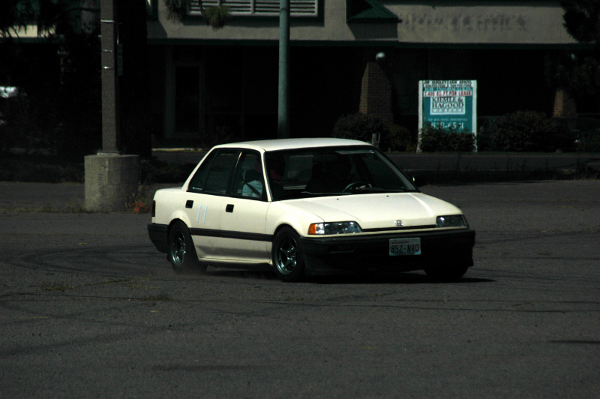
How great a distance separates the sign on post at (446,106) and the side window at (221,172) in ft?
80.0

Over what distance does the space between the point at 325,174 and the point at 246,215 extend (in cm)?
90

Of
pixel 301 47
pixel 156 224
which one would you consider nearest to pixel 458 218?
pixel 156 224

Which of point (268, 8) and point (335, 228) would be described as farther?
point (268, 8)

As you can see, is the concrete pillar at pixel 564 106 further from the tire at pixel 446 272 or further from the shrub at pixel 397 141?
the tire at pixel 446 272

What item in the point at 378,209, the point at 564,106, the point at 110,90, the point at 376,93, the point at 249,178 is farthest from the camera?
the point at 564,106

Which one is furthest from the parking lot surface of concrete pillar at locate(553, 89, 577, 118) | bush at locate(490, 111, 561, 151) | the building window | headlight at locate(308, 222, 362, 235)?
concrete pillar at locate(553, 89, 577, 118)

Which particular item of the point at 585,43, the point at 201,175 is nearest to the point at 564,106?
the point at 585,43

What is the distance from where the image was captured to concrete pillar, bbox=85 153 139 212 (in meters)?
16.2

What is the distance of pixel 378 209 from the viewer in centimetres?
874

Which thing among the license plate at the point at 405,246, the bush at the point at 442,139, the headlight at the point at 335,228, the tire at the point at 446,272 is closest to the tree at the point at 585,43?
the bush at the point at 442,139

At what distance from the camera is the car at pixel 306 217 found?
8508 mm

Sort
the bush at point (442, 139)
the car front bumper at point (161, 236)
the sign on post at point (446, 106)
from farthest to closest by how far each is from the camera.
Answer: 1. the sign on post at point (446, 106)
2. the bush at point (442, 139)
3. the car front bumper at point (161, 236)

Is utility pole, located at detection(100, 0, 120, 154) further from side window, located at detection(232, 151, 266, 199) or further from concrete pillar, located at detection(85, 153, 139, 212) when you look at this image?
side window, located at detection(232, 151, 266, 199)

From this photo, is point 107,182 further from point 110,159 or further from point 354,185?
point 354,185
